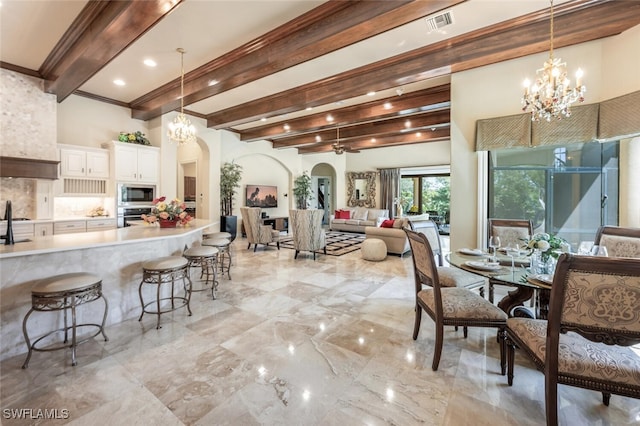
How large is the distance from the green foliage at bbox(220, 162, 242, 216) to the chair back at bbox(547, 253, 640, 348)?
789cm

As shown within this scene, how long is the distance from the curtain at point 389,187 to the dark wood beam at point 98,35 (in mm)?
9142

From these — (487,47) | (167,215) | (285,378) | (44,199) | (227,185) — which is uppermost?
(487,47)

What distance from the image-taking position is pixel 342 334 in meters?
2.70

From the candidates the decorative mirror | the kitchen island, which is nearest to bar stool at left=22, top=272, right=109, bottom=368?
the kitchen island

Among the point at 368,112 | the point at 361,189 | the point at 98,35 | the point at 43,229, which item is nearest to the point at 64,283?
the point at 98,35

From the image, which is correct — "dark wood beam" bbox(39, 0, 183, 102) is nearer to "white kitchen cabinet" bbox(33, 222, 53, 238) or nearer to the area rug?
"white kitchen cabinet" bbox(33, 222, 53, 238)

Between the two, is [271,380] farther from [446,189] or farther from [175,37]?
[446,189]

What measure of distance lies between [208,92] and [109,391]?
434 cm

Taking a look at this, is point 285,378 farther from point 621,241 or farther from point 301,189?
point 301,189

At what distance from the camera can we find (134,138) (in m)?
5.70

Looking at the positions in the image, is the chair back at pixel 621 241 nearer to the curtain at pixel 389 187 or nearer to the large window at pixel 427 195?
the large window at pixel 427 195

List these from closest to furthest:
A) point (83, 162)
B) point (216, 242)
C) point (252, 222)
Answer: point (216, 242)
point (83, 162)
point (252, 222)

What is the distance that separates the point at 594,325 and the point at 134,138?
23.4 ft

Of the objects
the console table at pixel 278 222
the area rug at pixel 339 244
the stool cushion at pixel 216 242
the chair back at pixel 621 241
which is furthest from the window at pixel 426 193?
the stool cushion at pixel 216 242
